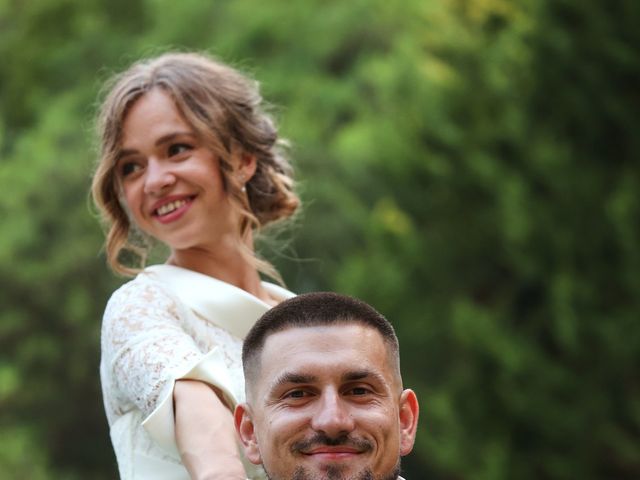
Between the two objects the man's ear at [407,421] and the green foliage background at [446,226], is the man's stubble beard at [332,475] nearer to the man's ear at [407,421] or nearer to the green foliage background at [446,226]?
the man's ear at [407,421]

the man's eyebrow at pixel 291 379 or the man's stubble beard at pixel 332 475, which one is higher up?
the man's eyebrow at pixel 291 379

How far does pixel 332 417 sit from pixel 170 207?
122 centimetres

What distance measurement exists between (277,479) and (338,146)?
19693 mm

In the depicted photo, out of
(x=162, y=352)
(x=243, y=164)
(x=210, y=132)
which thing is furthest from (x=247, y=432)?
(x=243, y=164)

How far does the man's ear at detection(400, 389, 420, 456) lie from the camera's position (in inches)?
128

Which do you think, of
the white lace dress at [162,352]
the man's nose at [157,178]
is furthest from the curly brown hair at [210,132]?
the white lace dress at [162,352]

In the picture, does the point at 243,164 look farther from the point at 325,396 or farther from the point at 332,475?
the point at 332,475

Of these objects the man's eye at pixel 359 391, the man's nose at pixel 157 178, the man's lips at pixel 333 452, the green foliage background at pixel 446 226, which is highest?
the green foliage background at pixel 446 226

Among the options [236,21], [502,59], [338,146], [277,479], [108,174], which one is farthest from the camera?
[236,21]

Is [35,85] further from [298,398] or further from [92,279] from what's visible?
[298,398]

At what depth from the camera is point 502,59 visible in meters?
18.1

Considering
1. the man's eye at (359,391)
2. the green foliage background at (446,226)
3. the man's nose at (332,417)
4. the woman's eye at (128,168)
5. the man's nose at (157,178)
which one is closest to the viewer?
the man's nose at (332,417)

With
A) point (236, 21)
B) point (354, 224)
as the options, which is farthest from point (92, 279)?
point (236, 21)

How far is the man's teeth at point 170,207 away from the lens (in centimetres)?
410
